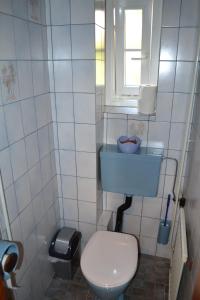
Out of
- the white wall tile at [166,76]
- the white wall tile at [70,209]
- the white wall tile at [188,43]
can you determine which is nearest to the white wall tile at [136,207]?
the white wall tile at [70,209]

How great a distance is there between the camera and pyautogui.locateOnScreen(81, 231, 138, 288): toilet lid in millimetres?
1406

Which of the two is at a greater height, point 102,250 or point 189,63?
point 189,63

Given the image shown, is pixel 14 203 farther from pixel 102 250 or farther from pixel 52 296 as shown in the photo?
pixel 52 296

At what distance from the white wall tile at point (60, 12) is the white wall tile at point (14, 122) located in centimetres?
60

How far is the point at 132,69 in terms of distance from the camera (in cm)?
181

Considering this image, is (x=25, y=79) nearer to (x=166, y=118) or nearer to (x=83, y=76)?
(x=83, y=76)

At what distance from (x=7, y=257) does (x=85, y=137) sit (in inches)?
37.2

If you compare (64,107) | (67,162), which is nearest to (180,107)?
(64,107)

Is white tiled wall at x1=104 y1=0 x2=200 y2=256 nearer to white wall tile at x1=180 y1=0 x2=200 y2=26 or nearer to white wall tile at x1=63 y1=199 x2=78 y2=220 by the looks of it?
white wall tile at x1=180 y1=0 x2=200 y2=26

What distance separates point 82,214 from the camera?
1922 millimetres

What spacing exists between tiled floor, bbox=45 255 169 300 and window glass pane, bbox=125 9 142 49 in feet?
5.87

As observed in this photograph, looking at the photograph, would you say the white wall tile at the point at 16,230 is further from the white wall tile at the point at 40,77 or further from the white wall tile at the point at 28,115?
the white wall tile at the point at 40,77

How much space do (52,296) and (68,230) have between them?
48 cm

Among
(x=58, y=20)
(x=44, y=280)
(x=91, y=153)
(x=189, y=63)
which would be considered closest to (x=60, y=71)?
(x=58, y=20)
